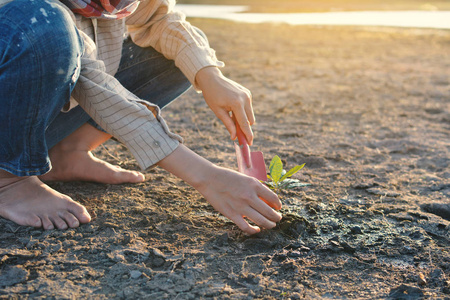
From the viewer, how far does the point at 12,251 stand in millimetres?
1600

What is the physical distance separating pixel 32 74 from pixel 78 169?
2.34ft

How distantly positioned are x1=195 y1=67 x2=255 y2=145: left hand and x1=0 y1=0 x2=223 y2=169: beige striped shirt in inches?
4.0

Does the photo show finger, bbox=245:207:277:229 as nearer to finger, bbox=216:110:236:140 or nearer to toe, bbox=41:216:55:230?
finger, bbox=216:110:236:140

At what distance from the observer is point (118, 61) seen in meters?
2.15

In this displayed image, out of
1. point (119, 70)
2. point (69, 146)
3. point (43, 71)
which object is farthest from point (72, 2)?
point (69, 146)

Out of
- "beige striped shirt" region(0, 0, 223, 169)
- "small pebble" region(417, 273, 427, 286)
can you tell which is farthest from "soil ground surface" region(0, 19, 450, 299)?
"beige striped shirt" region(0, 0, 223, 169)

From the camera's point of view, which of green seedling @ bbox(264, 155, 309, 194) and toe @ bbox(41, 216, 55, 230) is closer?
toe @ bbox(41, 216, 55, 230)

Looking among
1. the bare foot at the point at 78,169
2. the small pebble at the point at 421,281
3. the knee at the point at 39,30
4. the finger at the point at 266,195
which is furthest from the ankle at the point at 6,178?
the small pebble at the point at 421,281

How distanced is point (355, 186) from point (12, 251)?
5.31 feet

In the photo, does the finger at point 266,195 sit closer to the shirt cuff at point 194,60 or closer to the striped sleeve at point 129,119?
the striped sleeve at point 129,119

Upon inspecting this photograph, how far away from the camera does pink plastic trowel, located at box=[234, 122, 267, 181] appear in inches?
75.0

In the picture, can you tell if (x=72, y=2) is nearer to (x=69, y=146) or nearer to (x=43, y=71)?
(x=43, y=71)

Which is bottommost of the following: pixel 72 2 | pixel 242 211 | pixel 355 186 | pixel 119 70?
pixel 355 186

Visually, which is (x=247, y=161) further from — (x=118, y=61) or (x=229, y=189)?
(x=118, y=61)
